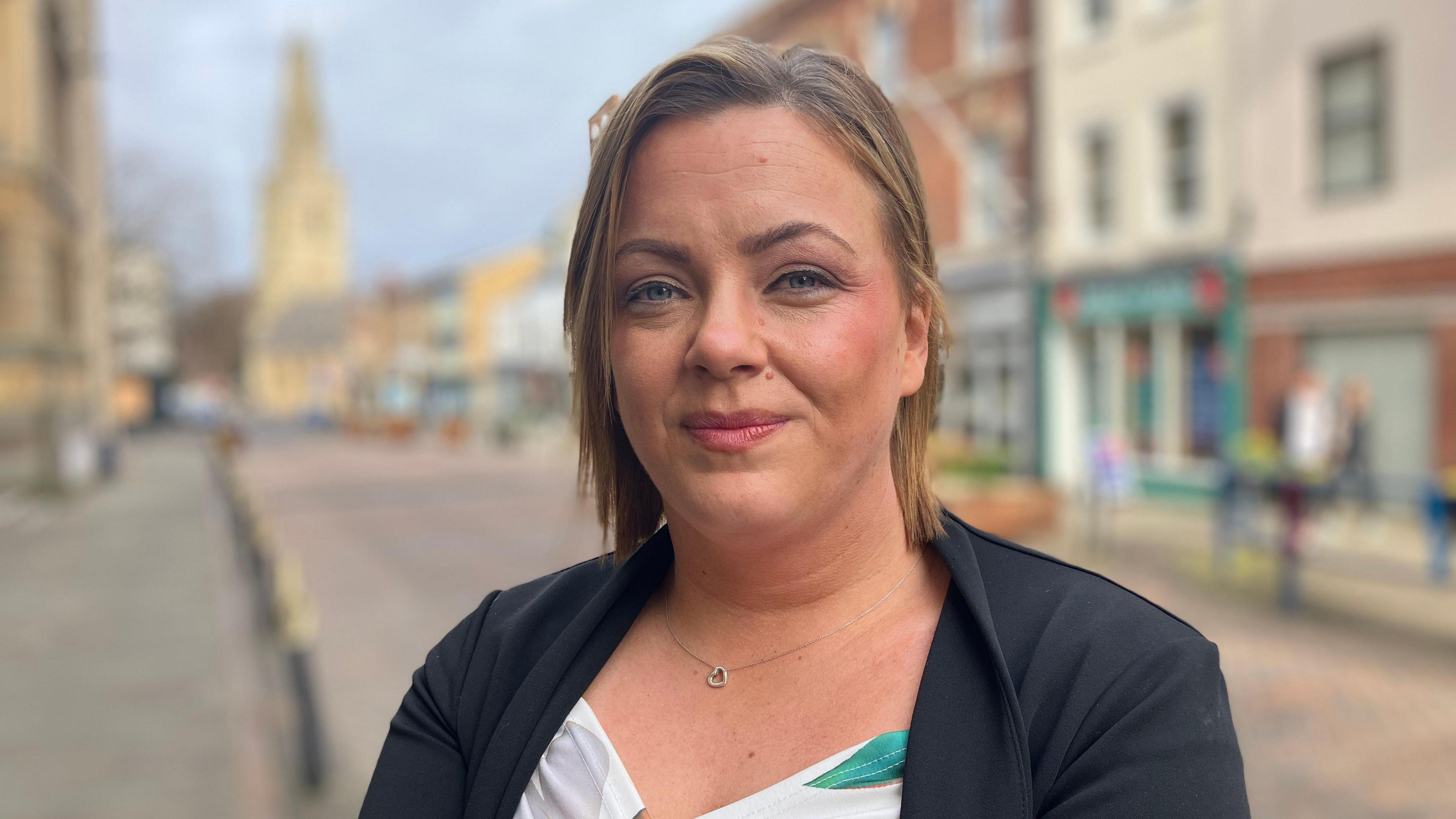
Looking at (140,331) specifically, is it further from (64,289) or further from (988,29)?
(988,29)

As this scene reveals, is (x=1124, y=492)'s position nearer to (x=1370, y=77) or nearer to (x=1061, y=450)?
(x=1370, y=77)

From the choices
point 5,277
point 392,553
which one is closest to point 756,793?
point 392,553

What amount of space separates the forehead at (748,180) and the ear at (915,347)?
0.41 feet

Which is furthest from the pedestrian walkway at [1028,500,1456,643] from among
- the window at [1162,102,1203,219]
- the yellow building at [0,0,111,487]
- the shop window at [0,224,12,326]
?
the shop window at [0,224,12,326]

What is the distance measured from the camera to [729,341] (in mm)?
1085

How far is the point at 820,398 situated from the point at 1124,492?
35.4ft

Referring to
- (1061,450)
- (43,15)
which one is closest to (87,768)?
(1061,450)

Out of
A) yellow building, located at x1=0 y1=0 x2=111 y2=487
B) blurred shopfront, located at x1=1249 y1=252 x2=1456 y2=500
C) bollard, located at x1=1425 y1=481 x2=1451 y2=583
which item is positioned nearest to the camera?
bollard, located at x1=1425 y1=481 x2=1451 y2=583

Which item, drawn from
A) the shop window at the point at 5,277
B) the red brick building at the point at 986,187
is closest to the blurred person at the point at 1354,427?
the red brick building at the point at 986,187

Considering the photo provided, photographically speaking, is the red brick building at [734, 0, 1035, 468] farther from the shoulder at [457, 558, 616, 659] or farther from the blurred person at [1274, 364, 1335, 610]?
the shoulder at [457, 558, 616, 659]

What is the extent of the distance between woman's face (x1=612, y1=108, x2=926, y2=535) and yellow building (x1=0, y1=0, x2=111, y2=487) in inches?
743

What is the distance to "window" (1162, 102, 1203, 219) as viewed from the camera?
16.1m

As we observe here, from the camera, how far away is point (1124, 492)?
11180mm

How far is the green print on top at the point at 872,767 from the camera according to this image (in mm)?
1104
